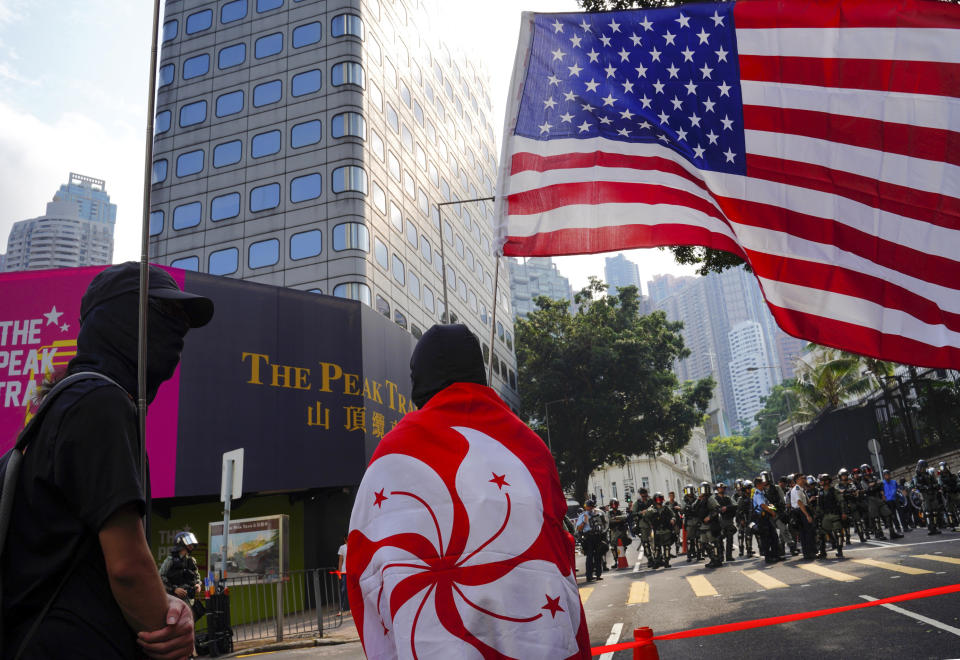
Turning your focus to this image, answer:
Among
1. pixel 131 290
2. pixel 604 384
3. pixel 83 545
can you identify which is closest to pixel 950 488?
pixel 131 290

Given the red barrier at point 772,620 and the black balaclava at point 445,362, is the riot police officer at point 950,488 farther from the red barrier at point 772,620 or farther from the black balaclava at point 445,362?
the black balaclava at point 445,362

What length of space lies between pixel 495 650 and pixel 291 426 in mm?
18296

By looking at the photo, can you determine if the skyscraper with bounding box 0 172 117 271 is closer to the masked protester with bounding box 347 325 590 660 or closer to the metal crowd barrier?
the metal crowd barrier

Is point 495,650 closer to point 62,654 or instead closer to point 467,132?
point 62,654

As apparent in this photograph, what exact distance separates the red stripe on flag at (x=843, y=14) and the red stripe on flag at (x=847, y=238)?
1269mm

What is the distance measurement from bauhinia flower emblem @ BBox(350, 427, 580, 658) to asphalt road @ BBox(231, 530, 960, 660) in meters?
4.73

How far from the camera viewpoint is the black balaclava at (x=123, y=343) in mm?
2055

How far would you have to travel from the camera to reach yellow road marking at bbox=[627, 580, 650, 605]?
1224cm

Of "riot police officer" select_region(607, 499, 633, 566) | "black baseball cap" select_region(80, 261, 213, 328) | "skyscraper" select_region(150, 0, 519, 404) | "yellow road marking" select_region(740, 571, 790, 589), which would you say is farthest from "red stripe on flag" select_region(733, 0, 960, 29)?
"skyscraper" select_region(150, 0, 519, 404)

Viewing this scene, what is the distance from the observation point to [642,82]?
5.36 metres

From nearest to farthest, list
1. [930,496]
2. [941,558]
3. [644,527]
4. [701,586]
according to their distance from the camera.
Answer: [941,558]
[701,586]
[930,496]
[644,527]

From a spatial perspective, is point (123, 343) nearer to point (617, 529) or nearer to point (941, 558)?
point (941, 558)

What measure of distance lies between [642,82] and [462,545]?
3916 millimetres

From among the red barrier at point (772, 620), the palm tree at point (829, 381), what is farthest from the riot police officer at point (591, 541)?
the palm tree at point (829, 381)
